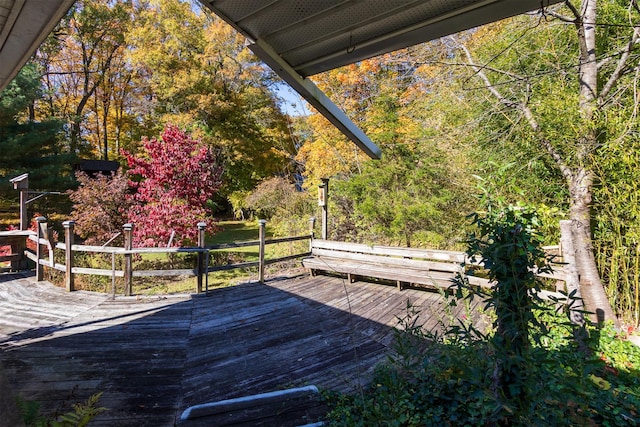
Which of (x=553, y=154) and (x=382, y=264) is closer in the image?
(x=553, y=154)

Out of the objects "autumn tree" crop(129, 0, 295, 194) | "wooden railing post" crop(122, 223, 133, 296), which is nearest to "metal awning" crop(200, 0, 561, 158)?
"wooden railing post" crop(122, 223, 133, 296)

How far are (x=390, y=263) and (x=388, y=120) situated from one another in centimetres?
288

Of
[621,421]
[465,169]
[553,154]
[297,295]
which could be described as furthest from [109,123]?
[621,421]

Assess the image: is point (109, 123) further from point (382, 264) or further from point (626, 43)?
point (626, 43)

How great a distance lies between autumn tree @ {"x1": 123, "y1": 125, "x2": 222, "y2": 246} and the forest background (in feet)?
8.30

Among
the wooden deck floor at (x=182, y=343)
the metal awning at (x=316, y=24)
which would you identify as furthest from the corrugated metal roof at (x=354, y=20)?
the wooden deck floor at (x=182, y=343)

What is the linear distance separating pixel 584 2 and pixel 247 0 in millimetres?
3791

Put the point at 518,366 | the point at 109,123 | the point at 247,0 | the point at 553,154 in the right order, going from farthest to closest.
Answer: the point at 109,123 → the point at 553,154 → the point at 247,0 → the point at 518,366

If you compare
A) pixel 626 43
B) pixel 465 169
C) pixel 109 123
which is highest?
pixel 109 123

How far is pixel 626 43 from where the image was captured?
136 inches

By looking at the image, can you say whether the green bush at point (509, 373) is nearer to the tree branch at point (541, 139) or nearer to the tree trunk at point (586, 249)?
the tree trunk at point (586, 249)

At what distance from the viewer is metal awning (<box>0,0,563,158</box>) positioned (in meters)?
1.54

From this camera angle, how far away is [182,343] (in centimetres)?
343

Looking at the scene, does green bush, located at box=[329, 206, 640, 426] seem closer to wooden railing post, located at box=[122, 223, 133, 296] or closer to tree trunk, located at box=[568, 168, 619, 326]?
tree trunk, located at box=[568, 168, 619, 326]
